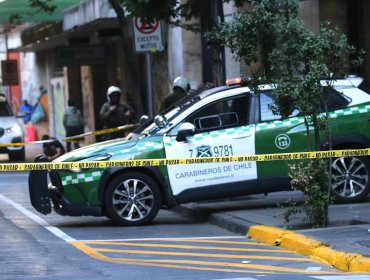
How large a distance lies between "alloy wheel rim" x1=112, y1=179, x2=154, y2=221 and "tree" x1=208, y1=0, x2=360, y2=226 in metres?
2.17

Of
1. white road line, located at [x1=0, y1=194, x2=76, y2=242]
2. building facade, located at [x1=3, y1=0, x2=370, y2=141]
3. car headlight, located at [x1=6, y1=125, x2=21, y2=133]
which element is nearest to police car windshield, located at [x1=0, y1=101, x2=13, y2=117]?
car headlight, located at [x1=6, y1=125, x2=21, y2=133]

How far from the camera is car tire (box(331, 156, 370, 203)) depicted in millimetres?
13469

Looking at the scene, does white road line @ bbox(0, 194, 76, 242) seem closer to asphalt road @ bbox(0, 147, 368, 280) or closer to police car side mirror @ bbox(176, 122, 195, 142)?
asphalt road @ bbox(0, 147, 368, 280)

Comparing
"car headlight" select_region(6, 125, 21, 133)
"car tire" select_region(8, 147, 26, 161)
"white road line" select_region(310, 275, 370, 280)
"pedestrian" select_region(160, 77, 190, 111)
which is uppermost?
"pedestrian" select_region(160, 77, 190, 111)

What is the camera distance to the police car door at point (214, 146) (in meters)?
12.6

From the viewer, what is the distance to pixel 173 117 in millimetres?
12961

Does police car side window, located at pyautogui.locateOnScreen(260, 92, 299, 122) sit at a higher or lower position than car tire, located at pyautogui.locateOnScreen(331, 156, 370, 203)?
higher

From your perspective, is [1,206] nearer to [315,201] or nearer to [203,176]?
[203,176]

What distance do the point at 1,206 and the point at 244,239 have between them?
17.3ft

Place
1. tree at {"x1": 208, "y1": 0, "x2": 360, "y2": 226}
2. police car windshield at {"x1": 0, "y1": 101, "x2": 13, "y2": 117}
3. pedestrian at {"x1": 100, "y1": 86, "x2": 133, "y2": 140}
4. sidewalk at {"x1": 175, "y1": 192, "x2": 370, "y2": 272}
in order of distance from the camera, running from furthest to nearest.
→ police car windshield at {"x1": 0, "y1": 101, "x2": 13, "y2": 117} < pedestrian at {"x1": 100, "y1": 86, "x2": 133, "y2": 140} < tree at {"x1": 208, "y1": 0, "x2": 360, "y2": 226} < sidewalk at {"x1": 175, "y1": 192, "x2": 370, "y2": 272}

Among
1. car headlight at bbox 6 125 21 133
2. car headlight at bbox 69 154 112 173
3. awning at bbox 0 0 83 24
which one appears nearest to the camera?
car headlight at bbox 69 154 112 173

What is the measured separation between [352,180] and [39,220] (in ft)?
15.0

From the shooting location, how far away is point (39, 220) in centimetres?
1331

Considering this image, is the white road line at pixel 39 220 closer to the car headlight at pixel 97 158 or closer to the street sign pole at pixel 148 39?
the car headlight at pixel 97 158
